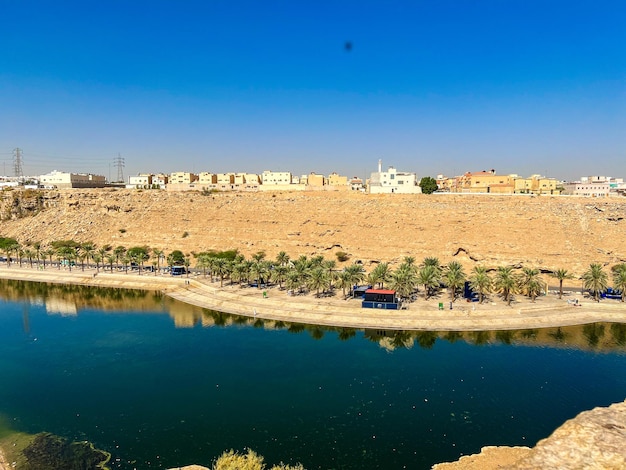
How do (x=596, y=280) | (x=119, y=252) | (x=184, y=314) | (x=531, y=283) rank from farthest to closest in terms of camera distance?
(x=119, y=252)
(x=184, y=314)
(x=531, y=283)
(x=596, y=280)

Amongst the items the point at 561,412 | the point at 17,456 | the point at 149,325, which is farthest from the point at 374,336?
the point at 17,456

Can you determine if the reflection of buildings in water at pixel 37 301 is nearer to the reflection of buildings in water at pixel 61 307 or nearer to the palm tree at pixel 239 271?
the reflection of buildings in water at pixel 61 307

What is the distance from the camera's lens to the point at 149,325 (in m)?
55.2

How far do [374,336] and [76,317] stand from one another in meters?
42.2

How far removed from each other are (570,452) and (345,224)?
228ft

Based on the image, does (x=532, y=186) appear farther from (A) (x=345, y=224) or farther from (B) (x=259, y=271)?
(B) (x=259, y=271)

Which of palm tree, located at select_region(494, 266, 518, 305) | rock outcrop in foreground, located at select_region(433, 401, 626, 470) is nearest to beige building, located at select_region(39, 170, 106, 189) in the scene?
palm tree, located at select_region(494, 266, 518, 305)

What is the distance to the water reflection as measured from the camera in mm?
47938

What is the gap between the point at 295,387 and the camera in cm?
3778

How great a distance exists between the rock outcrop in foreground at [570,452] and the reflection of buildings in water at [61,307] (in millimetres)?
56751

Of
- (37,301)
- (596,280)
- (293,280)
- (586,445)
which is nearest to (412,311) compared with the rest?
(293,280)

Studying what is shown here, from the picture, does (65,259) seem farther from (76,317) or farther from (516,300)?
(516,300)

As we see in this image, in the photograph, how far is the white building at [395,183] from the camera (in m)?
113

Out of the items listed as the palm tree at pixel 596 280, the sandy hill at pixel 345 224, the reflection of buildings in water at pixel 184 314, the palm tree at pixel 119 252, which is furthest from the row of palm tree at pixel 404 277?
the sandy hill at pixel 345 224
